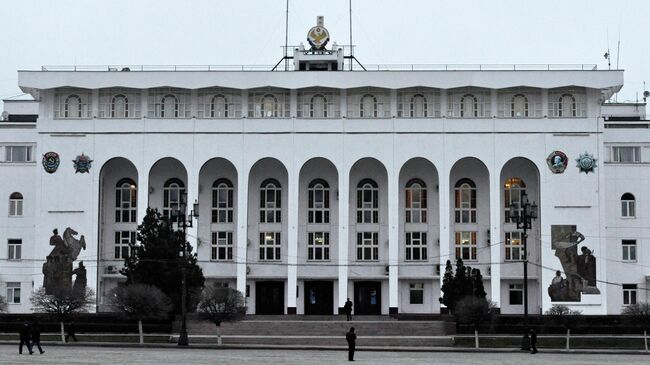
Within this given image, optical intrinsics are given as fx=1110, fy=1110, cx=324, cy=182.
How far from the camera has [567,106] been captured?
227ft

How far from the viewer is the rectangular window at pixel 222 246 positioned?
230 ft

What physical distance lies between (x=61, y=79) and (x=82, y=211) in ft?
27.2

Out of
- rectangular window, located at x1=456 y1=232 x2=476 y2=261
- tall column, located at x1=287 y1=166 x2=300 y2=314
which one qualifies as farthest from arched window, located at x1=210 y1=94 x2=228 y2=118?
rectangular window, located at x1=456 y1=232 x2=476 y2=261

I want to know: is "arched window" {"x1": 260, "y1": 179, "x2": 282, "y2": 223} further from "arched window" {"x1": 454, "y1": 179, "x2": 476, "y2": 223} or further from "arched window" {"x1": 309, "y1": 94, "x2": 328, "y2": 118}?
"arched window" {"x1": 454, "y1": 179, "x2": 476, "y2": 223}

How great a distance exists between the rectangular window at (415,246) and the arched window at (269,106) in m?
11.4

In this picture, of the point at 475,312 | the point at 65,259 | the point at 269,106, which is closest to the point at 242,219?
the point at 269,106

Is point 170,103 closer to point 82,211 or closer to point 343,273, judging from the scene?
point 82,211

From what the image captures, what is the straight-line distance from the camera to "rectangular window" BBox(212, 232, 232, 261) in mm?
70250

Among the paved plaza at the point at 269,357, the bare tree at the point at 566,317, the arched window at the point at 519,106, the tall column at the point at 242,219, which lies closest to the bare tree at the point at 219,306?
the paved plaza at the point at 269,357

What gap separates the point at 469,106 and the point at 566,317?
17.0m

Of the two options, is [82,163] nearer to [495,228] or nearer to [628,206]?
[495,228]

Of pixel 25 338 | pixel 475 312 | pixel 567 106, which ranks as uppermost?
pixel 567 106

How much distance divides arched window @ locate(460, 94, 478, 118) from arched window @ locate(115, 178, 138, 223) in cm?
2143

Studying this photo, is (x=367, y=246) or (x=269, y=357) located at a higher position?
(x=367, y=246)
